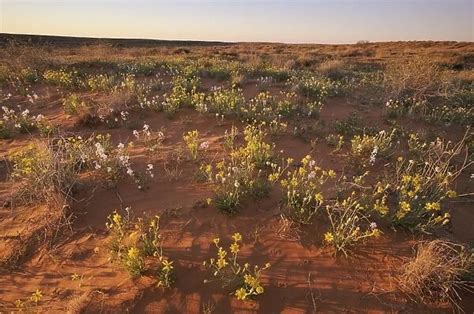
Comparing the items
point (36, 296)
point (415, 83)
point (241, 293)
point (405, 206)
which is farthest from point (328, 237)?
point (415, 83)

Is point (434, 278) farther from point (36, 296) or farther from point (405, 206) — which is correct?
point (36, 296)

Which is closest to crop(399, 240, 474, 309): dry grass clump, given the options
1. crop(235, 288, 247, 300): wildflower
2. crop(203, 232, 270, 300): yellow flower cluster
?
crop(203, 232, 270, 300): yellow flower cluster

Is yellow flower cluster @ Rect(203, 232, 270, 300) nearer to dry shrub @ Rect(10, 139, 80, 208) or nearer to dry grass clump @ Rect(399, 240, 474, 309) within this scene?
dry grass clump @ Rect(399, 240, 474, 309)

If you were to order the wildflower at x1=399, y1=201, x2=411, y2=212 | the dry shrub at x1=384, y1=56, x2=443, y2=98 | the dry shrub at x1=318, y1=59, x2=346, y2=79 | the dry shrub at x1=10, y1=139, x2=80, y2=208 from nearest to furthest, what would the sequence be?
the wildflower at x1=399, y1=201, x2=411, y2=212 < the dry shrub at x1=10, y1=139, x2=80, y2=208 < the dry shrub at x1=384, y1=56, x2=443, y2=98 < the dry shrub at x1=318, y1=59, x2=346, y2=79

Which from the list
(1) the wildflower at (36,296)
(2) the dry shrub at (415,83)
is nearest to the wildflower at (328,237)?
(1) the wildflower at (36,296)

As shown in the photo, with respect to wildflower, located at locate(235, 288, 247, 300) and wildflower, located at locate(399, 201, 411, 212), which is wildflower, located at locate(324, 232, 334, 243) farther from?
wildflower, located at locate(235, 288, 247, 300)

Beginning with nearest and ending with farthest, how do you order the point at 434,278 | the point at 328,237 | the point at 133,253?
the point at 133,253 < the point at 434,278 < the point at 328,237

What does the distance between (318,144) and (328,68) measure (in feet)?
25.3

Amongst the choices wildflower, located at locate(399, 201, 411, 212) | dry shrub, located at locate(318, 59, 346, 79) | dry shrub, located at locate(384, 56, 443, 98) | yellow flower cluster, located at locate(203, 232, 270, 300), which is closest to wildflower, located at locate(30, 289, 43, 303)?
yellow flower cluster, located at locate(203, 232, 270, 300)

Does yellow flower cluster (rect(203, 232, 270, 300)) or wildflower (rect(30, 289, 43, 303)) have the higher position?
yellow flower cluster (rect(203, 232, 270, 300))

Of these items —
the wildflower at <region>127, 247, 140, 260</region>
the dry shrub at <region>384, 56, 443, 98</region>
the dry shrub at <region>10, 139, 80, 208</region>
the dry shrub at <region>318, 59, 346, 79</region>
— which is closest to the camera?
the wildflower at <region>127, 247, 140, 260</region>

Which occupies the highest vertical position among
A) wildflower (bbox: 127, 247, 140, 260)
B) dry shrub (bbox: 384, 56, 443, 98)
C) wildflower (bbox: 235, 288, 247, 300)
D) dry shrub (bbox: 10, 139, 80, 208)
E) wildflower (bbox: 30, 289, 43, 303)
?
dry shrub (bbox: 384, 56, 443, 98)

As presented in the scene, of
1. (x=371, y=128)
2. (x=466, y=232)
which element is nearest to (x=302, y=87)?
(x=371, y=128)

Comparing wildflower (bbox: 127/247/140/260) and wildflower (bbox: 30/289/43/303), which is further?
wildflower (bbox: 127/247/140/260)
